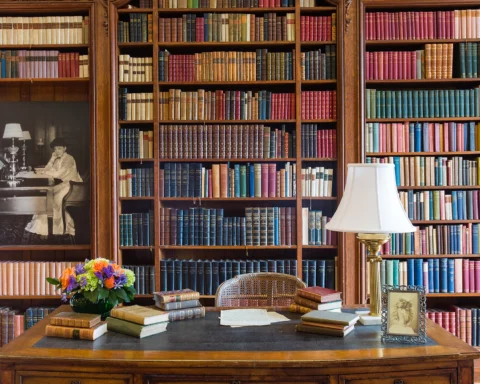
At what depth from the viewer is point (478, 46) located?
375cm

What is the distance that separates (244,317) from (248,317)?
18mm

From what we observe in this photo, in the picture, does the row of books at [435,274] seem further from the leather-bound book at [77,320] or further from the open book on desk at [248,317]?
the leather-bound book at [77,320]

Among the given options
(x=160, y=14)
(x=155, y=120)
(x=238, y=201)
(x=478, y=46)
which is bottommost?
(x=238, y=201)

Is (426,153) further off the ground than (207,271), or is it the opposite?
(426,153)

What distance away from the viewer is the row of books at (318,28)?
12.3 ft

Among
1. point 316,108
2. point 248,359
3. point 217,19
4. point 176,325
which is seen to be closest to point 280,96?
point 316,108

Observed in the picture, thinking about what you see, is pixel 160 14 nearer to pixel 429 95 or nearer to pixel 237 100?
pixel 237 100

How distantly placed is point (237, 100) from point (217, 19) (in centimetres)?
60

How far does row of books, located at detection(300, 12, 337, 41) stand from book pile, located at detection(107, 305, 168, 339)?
2445 millimetres

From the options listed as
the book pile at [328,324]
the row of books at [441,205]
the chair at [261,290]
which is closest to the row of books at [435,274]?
Answer: the row of books at [441,205]

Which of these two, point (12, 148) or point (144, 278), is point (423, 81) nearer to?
point (144, 278)

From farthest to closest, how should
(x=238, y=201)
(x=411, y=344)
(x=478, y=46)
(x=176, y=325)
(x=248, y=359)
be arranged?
(x=238, y=201) < (x=478, y=46) < (x=176, y=325) < (x=411, y=344) < (x=248, y=359)

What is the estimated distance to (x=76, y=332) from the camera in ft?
6.50

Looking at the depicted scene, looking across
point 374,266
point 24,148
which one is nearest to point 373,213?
point 374,266
